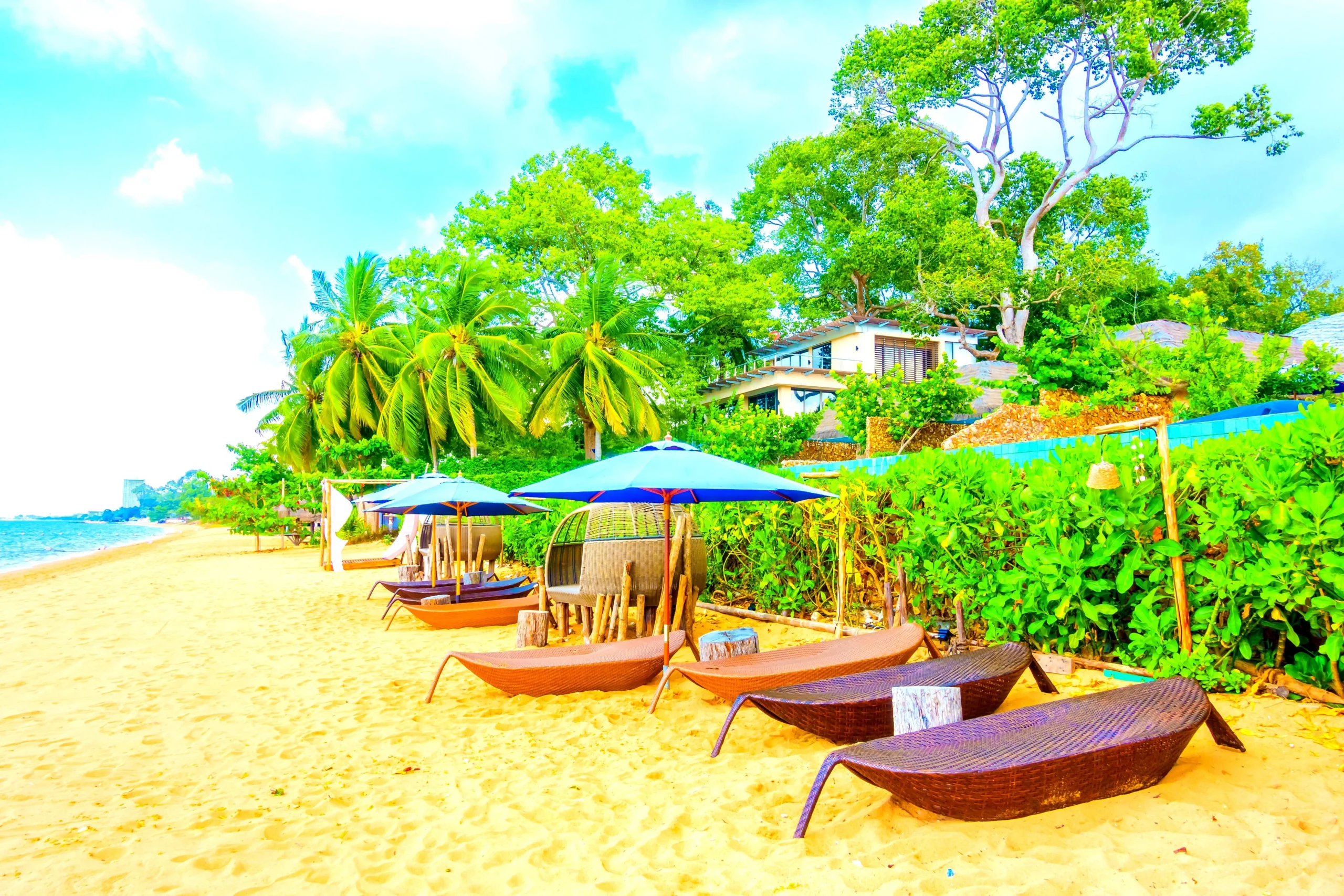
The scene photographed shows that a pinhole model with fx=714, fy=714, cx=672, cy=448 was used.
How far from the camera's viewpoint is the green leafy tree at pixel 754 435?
53.8 feet

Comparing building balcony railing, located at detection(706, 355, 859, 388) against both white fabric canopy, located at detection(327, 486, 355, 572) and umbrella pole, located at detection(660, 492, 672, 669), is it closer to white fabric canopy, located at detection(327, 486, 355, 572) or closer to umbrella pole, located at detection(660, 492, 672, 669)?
white fabric canopy, located at detection(327, 486, 355, 572)

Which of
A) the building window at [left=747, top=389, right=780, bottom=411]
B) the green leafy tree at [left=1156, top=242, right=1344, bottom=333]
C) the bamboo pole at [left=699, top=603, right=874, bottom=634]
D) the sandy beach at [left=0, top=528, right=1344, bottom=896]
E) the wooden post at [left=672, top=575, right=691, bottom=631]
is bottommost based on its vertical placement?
the sandy beach at [left=0, top=528, right=1344, bottom=896]

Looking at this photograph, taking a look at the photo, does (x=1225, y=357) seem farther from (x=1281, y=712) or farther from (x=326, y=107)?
(x=326, y=107)

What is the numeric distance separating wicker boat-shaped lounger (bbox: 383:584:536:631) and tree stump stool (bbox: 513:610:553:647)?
111cm

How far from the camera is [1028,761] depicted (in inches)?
100

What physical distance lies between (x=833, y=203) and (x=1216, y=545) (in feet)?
95.8

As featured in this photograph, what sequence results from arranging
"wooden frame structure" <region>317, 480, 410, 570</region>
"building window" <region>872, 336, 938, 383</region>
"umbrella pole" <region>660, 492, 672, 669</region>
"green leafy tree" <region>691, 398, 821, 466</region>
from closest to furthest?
"umbrella pole" <region>660, 492, 672, 669</region>, "wooden frame structure" <region>317, 480, 410, 570</region>, "green leafy tree" <region>691, 398, 821, 466</region>, "building window" <region>872, 336, 938, 383</region>

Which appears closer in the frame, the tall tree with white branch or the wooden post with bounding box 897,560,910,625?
the wooden post with bounding box 897,560,910,625

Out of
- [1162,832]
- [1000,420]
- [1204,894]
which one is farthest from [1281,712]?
[1000,420]

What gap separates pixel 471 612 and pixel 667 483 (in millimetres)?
4136

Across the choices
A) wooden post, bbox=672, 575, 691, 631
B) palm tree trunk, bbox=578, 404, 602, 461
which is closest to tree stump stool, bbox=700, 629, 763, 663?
wooden post, bbox=672, 575, 691, 631

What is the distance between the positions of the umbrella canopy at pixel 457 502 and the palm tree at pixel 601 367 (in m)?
11.3

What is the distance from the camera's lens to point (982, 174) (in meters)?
28.8

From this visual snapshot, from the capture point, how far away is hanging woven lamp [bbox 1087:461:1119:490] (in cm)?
397
